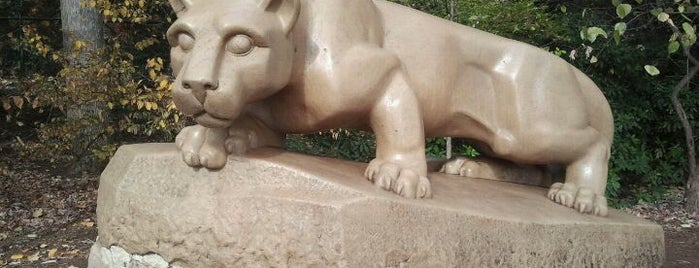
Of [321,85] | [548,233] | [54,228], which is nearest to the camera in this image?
[321,85]

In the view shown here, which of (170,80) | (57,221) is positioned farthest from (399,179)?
(57,221)

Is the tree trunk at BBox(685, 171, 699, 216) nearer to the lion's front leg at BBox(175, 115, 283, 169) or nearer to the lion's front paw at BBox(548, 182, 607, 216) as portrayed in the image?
the lion's front paw at BBox(548, 182, 607, 216)

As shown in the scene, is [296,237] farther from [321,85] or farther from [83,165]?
[83,165]

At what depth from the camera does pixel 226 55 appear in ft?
7.43

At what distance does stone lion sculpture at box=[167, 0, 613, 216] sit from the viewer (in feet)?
7.43

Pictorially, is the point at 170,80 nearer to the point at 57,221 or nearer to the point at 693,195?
the point at 57,221

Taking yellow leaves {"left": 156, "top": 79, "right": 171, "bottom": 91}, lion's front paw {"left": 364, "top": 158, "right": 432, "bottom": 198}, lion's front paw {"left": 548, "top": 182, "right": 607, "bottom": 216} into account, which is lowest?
lion's front paw {"left": 548, "top": 182, "right": 607, "bottom": 216}

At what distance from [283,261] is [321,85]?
2.22ft

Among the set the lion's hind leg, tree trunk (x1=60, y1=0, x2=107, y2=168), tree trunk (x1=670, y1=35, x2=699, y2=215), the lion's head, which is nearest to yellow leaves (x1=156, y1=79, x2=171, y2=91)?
tree trunk (x1=60, y1=0, x2=107, y2=168)

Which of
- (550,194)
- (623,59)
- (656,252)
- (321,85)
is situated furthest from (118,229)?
(623,59)

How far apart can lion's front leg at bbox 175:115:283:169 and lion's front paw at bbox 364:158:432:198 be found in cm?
50

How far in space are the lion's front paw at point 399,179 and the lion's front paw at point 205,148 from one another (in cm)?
58

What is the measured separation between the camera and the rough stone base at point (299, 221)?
2.26 meters

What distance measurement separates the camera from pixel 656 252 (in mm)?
3271
